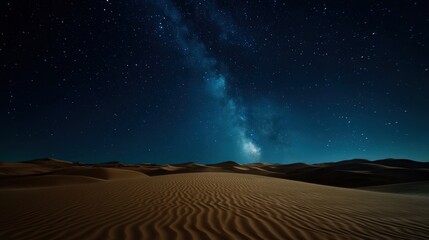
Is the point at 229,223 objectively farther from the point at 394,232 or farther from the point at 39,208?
the point at 39,208

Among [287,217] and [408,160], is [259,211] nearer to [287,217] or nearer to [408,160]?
[287,217]

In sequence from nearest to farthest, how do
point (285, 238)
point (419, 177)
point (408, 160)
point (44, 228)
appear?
Answer: point (285, 238), point (44, 228), point (419, 177), point (408, 160)

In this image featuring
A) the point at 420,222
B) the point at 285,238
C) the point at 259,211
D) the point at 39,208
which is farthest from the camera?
the point at 39,208

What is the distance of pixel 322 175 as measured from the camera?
88.1 feet

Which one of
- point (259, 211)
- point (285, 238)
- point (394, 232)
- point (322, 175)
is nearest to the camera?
point (285, 238)

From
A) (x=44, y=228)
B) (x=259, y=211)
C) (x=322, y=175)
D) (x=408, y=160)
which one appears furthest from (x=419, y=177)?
(x=44, y=228)

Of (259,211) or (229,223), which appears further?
(259,211)

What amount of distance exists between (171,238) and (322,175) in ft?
87.9

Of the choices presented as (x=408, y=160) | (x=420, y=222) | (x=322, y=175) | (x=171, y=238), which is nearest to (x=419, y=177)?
(x=322, y=175)

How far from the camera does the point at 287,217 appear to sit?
15.9ft

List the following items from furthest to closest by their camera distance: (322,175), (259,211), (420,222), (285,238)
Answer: (322,175) < (259,211) < (420,222) < (285,238)

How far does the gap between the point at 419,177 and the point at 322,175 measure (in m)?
8.27

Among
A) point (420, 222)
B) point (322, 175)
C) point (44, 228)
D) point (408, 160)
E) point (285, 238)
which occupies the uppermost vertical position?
point (408, 160)

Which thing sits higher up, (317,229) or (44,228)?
(317,229)
